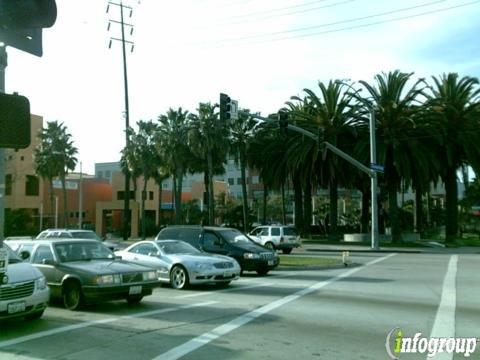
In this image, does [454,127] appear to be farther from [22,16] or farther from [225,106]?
[22,16]

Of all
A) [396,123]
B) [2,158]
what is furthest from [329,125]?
[2,158]

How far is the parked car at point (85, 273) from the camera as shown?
38.2ft

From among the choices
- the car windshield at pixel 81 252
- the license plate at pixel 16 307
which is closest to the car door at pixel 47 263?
the car windshield at pixel 81 252

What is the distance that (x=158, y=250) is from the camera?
55.6 feet

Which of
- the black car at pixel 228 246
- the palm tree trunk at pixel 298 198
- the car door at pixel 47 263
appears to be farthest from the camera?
the palm tree trunk at pixel 298 198

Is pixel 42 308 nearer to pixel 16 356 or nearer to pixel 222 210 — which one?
pixel 16 356

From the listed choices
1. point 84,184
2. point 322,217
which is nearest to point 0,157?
point 322,217

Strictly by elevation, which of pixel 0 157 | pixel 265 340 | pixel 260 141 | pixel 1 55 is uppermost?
pixel 260 141

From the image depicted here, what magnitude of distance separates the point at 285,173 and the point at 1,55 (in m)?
53.0

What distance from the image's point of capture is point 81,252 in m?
13.0

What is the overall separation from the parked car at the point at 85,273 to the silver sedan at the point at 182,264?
2.95 m

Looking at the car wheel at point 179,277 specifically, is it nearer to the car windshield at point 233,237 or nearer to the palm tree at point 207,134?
the car windshield at point 233,237

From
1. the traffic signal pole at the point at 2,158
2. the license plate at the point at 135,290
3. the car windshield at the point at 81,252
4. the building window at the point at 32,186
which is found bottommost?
the license plate at the point at 135,290

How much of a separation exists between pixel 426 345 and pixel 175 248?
9.76 m
